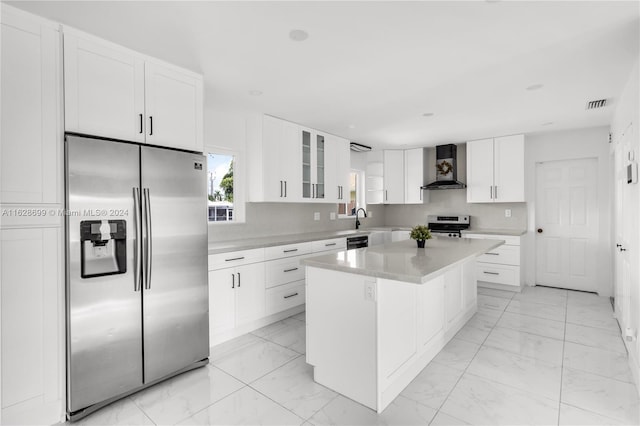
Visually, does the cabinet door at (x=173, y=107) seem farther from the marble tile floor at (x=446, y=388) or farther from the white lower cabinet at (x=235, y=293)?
the marble tile floor at (x=446, y=388)

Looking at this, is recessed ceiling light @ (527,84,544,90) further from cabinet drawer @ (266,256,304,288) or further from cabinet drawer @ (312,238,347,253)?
cabinet drawer @ (266,256,304,288)

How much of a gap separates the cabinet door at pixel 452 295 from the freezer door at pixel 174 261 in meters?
2.14

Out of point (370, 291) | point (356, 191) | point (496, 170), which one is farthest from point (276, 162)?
point (496, 170)

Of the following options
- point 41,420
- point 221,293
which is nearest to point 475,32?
point 221,293

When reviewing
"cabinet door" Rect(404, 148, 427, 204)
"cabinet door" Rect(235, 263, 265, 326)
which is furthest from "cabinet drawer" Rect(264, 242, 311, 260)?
"cabinet door" Rect(404, 148, 427, 204)

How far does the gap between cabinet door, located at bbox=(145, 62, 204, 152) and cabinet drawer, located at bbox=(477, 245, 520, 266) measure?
4412mm

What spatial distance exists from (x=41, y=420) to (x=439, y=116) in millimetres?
4400

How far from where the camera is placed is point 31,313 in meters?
1.87

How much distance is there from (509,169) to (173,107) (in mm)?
4747

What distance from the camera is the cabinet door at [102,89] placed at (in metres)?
2.01

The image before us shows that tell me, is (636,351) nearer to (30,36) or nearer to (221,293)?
(221,293)

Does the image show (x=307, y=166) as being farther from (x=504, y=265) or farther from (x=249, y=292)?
(x=504, y=265)

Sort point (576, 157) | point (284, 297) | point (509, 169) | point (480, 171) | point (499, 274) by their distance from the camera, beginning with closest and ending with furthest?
point (284, 297)
point (576, 157)
point (499, 274)
point (509, 169)
point (480, 171)

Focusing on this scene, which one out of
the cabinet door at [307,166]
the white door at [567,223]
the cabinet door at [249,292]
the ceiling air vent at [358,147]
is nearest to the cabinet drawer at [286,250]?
the cabinet door at [249,292]
